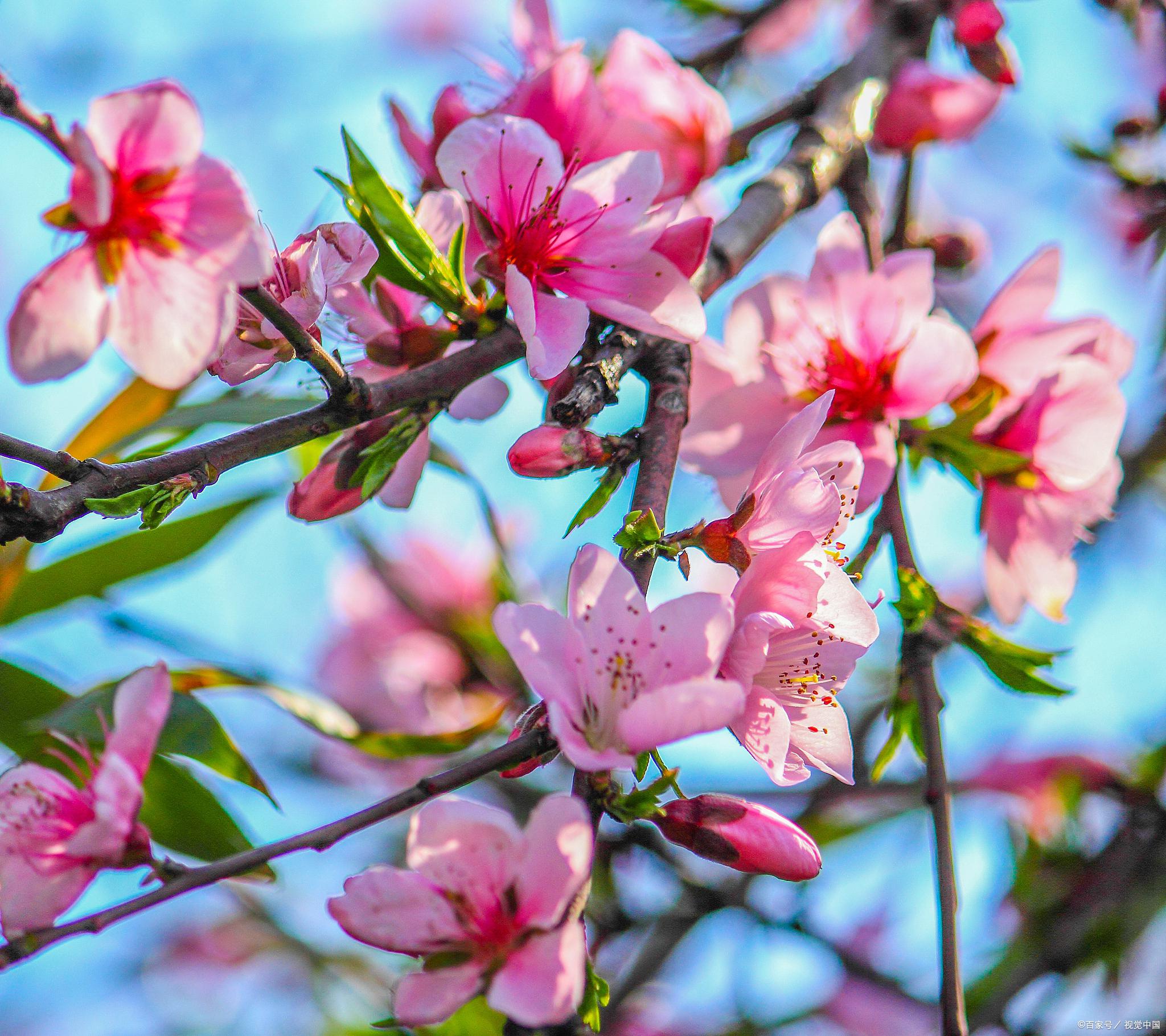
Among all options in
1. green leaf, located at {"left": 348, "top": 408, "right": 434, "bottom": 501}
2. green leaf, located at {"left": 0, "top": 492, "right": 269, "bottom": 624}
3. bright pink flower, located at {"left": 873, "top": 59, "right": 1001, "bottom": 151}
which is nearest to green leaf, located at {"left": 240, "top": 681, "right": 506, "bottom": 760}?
green leaf, located at {"left": 0, "top": 492, "right": 269, "bottom": 624}

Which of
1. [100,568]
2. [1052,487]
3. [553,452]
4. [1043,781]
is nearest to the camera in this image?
[553,452]

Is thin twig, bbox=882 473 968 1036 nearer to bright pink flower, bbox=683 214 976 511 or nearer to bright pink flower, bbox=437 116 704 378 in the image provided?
bright pink flower, bbox=683 214 976 511

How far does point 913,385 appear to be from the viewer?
1.09m

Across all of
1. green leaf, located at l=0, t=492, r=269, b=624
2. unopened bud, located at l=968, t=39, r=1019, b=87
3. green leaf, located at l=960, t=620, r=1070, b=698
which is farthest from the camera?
unopened bud, located at l=968, t=39, r=1019, b=87

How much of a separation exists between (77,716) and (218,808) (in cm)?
23

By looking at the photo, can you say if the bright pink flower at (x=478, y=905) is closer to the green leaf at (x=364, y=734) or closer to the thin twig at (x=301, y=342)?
the thin twig at (x=301, y=342)

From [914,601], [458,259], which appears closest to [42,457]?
[458,259]

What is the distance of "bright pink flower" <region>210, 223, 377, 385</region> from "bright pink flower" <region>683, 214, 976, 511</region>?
0.45 meters

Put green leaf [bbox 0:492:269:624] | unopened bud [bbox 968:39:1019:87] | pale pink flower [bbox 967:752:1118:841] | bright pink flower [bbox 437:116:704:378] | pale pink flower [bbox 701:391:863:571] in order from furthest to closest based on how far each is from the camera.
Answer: pale pink flower [bbox 967:752:1118:841]
unopened bud [bbox 968:39:1019:87]
green leaf [bbox 0:492:269:624]
bright pink flower [bbox 437:116:704:378]
pale pink flower [bbox 701:391:863:571]

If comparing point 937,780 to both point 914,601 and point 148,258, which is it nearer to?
point 914,601

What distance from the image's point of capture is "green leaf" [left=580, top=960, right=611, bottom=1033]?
71 cm

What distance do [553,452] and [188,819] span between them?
0.63 metres

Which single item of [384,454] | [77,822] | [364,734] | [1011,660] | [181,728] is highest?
[384,454]

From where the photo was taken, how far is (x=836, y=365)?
1.17 meters
